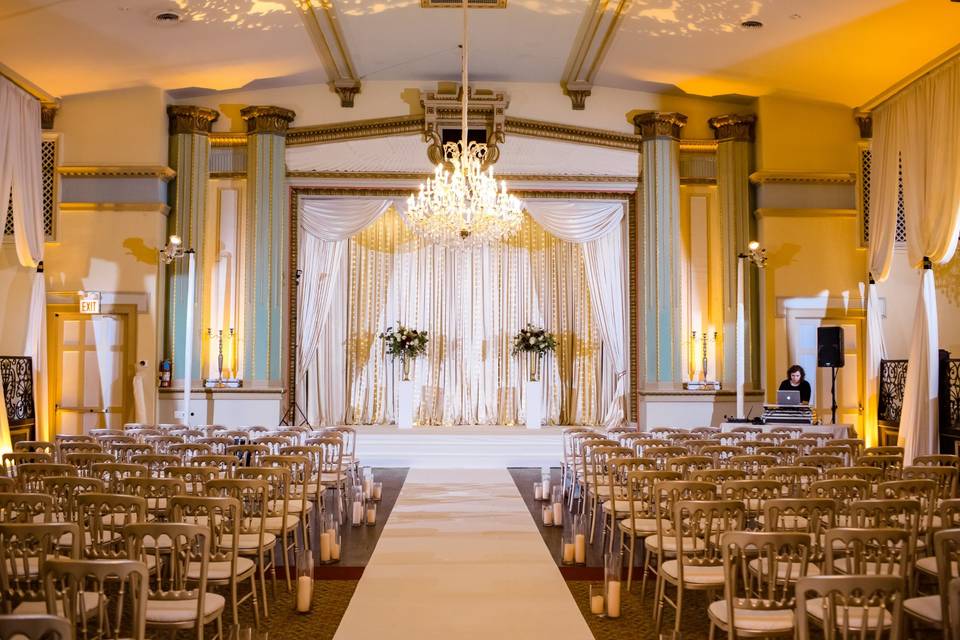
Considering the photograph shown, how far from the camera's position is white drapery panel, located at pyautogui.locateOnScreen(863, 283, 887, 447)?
12266 mm

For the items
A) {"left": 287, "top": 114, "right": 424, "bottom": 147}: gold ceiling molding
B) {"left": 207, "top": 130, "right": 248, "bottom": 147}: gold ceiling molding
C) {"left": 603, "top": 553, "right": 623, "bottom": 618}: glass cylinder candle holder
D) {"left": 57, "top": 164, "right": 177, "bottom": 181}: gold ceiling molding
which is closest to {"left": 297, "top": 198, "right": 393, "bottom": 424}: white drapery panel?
→ {"left": 287, "top": 114, "right": 424, "bottom": 147}: gold ceiling molding

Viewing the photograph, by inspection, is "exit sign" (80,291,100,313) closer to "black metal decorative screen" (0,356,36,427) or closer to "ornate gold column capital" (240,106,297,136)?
"black metal decorative screen" (0,356,36,427)

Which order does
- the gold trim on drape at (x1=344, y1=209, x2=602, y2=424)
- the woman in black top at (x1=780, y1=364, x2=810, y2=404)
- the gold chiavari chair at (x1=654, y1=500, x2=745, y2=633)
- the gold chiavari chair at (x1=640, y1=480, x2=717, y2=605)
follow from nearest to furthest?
the gold chiavari chair at (x1=654, y1=500, x2=745, y2=633), the gold chiavari chair at (x1=640, y1=480, x2=717, y2=605), the woman in black top at (x1=780, y1=364, x2=810, y2=404), the gold trim on drape at (x1=344, y1=209, x2=602, y2=424)

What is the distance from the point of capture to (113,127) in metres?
13.1

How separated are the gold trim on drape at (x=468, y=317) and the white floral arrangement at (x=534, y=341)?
1.44 ft

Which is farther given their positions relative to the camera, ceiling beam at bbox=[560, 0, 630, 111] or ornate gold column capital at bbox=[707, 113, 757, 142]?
ornate gold column capital at bbox=[707, 113, 757, 142]

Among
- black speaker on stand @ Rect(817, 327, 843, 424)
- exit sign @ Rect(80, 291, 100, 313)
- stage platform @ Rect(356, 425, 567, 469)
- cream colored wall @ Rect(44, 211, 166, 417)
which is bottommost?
stage platform @ Rect(356, 425, 567, 469)

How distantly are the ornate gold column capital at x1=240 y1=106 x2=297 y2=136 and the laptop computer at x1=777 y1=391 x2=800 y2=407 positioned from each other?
8.37m

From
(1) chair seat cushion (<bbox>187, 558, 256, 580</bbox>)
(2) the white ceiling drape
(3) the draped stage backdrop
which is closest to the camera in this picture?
(1) chair seat cushion (<bbox>187, 558, 256, 580</bbox>)

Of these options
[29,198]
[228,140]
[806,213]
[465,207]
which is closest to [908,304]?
[806,213]

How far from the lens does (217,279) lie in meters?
13.6

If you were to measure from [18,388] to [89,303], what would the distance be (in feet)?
6.57

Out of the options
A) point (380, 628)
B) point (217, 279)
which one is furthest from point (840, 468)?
point (217, 279)

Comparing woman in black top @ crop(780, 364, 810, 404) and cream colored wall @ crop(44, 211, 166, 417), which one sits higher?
cream colored wall @ crop(44, 211, 166, 417)
